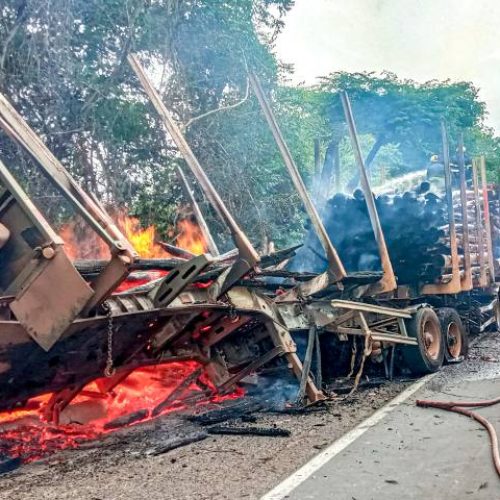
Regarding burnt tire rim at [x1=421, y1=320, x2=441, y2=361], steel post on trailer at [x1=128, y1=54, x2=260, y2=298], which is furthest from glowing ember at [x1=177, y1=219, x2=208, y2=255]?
burnt tire rim at [x1=421, y1=320, x2=441, y2=361]

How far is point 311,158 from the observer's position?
54.1 feet

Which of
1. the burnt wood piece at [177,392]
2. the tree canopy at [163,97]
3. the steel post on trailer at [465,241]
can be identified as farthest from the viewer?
the steel post on trailer at [465,241]

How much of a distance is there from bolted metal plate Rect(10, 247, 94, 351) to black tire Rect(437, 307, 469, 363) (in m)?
7.64

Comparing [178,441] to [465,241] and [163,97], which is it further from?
[163,97]

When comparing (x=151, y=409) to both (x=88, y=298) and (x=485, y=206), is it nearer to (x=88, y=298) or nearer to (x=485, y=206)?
(x=88, y=298)

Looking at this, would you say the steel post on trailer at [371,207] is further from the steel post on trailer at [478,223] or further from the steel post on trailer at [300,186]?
the steel post on trailer at [478,223]

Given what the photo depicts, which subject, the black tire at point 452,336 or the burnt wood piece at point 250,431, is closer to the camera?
the burnt wood piece at point 250,431

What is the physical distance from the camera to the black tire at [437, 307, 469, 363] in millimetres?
9633

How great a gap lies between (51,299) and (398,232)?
688 cm

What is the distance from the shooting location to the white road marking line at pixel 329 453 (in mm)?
3826

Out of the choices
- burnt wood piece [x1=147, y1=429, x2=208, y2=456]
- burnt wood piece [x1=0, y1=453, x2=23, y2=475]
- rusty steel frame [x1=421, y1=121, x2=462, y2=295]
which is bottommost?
burnt wood piece [x1=147, y1=429, x2=208, y2=456]

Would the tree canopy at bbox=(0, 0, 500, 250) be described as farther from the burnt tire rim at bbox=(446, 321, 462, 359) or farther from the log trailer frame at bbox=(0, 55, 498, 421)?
the log trailer frame at bbox=(0, 55, 498, 421)

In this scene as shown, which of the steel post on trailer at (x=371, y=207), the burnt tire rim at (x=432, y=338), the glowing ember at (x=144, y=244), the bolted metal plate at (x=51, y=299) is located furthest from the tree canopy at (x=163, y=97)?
the bolted metal plate at (x=51, y=299)

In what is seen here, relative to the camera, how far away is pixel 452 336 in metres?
9.98
